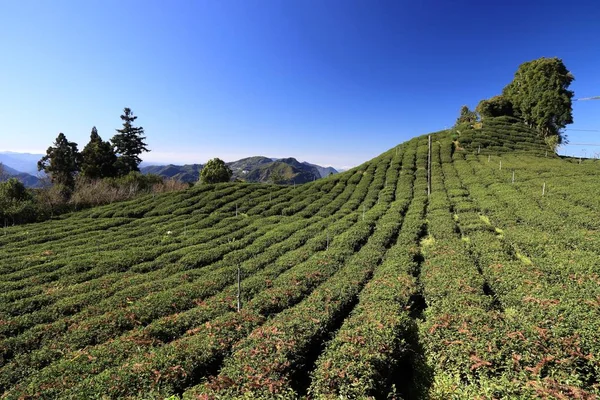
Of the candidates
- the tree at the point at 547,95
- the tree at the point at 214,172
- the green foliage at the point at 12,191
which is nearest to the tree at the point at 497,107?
the tree at the point at 547,95

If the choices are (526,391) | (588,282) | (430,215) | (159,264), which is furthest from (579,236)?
(159,264)

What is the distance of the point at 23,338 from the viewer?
36.5 feet

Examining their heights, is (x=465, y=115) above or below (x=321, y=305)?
above

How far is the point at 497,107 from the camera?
6900cm

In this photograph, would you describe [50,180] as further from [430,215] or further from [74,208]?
[430,215]

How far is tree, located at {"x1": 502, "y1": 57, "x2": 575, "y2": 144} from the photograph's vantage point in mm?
51375

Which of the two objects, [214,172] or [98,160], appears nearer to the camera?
[98,160]

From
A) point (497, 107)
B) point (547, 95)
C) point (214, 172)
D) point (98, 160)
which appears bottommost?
point (214, 172)

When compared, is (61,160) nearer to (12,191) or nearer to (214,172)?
(12,191)

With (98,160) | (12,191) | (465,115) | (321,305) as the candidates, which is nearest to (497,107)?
(465,115)

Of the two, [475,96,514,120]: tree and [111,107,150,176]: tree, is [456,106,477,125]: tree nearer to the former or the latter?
[475,96,514,120]: tree

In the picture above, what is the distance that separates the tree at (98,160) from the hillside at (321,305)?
26.4 meters

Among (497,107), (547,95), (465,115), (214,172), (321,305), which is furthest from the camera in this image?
(465,115)

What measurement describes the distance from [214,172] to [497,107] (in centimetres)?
6840
